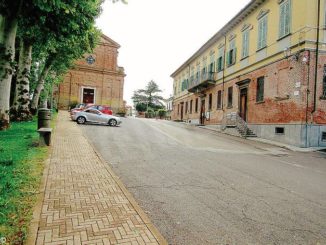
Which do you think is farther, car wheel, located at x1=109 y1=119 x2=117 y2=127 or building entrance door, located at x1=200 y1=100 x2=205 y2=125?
building entrance door, located at x1=200 y1=100 x2=205 y2=125

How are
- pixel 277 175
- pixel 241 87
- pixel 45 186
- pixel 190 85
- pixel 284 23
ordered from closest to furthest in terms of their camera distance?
pixel 45 186 → pixel 277 175 → pixel 284 23 → pixel 241 87 → pixel 190 85

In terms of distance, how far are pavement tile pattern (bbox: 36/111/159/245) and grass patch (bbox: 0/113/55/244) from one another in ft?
0.75

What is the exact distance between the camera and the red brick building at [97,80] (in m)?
44.7

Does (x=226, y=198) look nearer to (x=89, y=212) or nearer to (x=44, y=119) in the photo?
(x=89, y=212)

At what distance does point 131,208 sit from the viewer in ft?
16.0

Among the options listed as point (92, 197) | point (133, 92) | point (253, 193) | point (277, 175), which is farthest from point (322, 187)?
point (133, 92)

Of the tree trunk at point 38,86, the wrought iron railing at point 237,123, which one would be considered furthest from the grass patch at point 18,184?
the wrought iron railing at point 237,123

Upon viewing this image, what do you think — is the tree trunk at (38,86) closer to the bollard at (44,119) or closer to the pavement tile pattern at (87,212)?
the bollard at (44,119)

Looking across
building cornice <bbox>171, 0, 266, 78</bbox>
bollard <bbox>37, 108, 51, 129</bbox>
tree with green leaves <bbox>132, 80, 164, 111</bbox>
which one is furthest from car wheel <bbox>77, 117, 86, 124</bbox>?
tree with green leaves <bbox>132, 80, 164, 111</bbox>

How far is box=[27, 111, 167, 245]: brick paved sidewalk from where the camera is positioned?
12.3 feet

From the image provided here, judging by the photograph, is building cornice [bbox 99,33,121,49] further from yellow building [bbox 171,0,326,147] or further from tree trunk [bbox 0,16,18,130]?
tree trunk [bbox 0,16,18,130]

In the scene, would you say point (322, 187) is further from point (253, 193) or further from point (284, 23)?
point (284, 23)

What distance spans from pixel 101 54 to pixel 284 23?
33.5 meters

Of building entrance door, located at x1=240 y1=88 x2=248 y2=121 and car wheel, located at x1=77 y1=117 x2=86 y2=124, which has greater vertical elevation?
building entrance door, located at x1=240 y1=88 x2=248 y2=121
